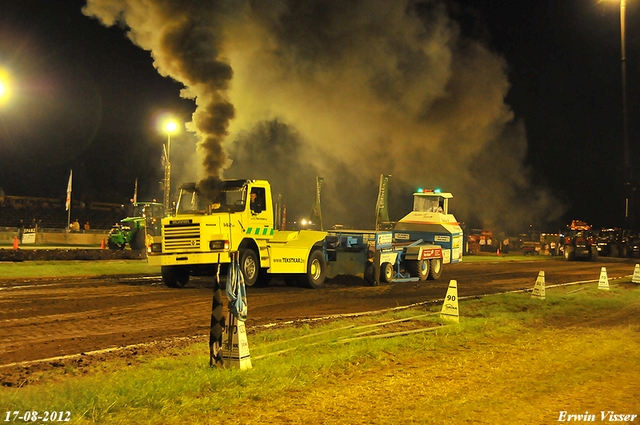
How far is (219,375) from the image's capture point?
6.25 m

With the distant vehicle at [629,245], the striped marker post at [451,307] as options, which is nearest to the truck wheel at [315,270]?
the striped marker post at [451,307]

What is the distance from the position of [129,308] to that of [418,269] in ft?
36.4

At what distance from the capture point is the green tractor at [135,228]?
29312mm

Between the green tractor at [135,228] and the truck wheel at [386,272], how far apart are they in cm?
1474

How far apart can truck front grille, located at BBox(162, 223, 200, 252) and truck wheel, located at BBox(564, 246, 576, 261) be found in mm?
30747

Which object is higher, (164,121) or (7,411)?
(164,121)

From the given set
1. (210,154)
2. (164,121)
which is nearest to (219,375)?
(210,154)

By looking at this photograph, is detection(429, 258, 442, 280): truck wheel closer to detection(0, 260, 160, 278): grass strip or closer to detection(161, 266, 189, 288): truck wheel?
detection(161, 266, 189, 288): truck wheel

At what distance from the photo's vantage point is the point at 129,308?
11930 mm

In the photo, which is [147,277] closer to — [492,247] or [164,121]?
[164,121]

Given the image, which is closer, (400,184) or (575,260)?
(575,260)

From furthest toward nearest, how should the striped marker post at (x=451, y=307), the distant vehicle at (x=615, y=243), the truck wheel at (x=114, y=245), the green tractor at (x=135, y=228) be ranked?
the distant vehicle at (x=615, y=243), the truck wheel at (x=114, y=245), the green tractor at (x=135, y=228), the striped marker post at (x=451, y=307)

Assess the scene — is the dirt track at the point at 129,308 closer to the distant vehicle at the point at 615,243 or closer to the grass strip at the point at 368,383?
the grass strip at the point at 368,383

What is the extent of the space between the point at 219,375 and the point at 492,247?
146ft
